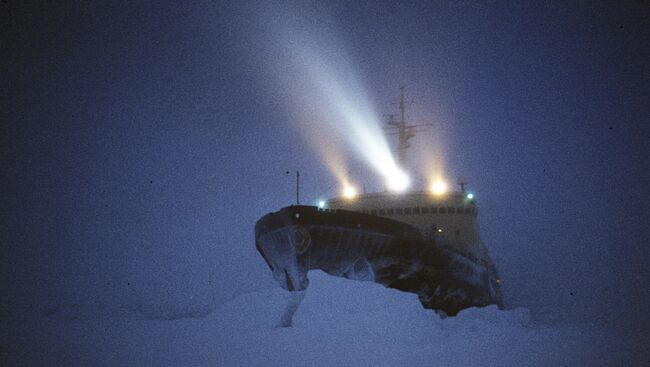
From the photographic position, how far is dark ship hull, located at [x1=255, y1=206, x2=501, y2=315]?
16.3m

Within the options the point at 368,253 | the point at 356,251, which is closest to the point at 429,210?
the point at 368,253

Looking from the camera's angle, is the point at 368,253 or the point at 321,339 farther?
the point at 368,253

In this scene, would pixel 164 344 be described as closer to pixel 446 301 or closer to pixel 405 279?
pixel 405 279

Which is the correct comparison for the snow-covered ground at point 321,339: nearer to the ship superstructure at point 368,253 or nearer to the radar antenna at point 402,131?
the ship superstructure at point 368,253

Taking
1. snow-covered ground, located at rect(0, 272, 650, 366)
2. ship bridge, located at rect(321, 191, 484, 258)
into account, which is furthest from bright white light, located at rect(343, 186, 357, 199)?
snow-covered ground, located at rect(0, 272, 650, 366)

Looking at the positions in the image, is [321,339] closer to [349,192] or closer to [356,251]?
[356,251]

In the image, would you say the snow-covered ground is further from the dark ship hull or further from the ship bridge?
the ship bridge

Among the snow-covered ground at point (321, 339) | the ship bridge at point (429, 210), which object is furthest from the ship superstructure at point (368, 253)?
the snow-covered ground at point (321, 339)

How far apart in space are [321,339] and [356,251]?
24.6ft

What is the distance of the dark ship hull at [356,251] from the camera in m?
16.3

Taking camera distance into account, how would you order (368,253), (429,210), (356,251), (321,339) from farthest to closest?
(429,210)
(368,253)
(356,251)
(321,339)

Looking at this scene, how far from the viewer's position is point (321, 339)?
30.8 feet

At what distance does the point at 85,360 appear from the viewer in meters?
8.68

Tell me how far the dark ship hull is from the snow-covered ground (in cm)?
471
